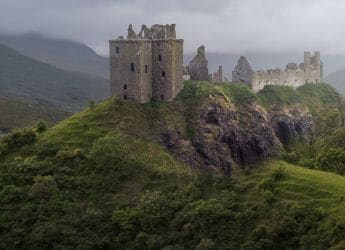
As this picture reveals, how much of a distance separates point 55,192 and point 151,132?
19050 mm

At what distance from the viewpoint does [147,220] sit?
49.6 m

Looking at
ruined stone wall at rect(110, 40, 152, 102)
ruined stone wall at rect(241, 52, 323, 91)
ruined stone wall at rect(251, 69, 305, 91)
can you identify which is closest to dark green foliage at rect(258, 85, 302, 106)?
ruined stone wall at rect(251, 69, 305, 91)

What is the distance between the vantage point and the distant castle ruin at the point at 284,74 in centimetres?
10044

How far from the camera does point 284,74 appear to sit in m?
110

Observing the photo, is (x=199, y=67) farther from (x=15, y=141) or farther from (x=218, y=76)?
(x=15, y=141)

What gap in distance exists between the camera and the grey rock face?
9988cm

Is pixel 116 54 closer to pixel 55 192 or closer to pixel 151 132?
pixel 151 132

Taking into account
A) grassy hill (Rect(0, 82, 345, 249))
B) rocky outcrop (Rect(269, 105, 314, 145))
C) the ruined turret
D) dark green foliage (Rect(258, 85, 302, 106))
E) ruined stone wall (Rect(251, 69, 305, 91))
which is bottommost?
grassy hill (Rect(0, 82, 345, 249))

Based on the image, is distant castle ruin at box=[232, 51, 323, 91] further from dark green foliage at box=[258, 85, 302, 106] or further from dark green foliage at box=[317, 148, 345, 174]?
dark green foliage at box=[317, 148, 345, 174]

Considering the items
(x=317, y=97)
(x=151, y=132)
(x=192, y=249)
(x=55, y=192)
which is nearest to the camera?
(x=192, y=249)

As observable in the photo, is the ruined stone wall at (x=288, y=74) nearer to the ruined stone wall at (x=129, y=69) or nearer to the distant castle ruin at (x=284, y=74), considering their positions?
the distant castle ruin at (x=284, y=74)

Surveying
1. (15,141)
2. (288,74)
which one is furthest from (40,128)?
(288,74)

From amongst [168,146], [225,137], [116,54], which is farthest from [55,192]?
[225,137]

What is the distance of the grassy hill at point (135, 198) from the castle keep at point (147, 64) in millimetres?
5731
